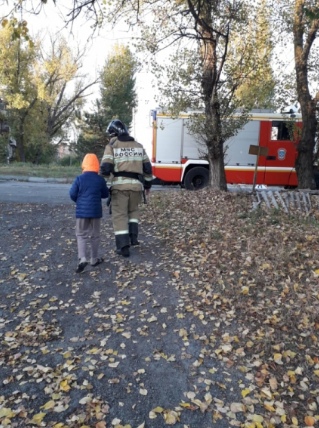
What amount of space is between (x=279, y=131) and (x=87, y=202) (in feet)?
37.3

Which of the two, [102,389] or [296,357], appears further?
[296,357]

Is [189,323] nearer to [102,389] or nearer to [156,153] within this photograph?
[102,389]

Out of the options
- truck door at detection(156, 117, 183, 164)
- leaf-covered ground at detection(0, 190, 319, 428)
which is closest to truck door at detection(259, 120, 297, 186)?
truck door at detection(156, 117, 183, 164)

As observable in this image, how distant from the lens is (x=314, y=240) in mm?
6105

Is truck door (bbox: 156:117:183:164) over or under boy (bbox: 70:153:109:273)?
over

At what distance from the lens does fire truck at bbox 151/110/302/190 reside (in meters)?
15.0

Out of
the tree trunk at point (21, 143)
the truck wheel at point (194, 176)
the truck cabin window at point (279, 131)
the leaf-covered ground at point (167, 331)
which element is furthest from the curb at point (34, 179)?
the tree trunk at point (21, 143)

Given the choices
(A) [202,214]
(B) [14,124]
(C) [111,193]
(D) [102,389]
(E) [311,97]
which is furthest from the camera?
(B) [14,124]

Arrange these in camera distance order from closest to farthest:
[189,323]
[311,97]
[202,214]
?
[189,323] → [202,214] → [311,97]

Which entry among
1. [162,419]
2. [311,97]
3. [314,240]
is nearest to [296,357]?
[162,419]

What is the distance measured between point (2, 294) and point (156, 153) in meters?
11.0

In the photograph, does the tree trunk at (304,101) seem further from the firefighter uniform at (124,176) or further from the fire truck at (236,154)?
the firefighter uniform at (124,176)

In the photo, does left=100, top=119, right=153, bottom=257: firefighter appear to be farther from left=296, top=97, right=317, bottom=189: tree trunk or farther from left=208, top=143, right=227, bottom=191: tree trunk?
left=296, top=97, right=317, bottom=189: tree trunk

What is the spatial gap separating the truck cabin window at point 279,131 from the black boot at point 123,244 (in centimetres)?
1073
